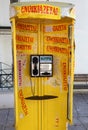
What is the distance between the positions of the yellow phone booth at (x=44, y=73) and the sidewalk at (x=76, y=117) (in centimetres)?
115

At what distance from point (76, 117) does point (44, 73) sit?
8.46 ft

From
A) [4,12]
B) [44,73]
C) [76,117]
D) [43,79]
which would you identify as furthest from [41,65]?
[4,12]

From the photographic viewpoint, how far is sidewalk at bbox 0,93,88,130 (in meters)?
7.48

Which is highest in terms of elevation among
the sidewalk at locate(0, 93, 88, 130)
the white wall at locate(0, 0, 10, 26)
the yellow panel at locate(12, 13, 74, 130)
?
the white wall at locate(0, 0, 10, 26)

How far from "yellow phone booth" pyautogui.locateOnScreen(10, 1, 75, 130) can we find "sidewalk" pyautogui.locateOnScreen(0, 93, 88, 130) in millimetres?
1151

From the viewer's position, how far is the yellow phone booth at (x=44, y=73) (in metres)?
6.07

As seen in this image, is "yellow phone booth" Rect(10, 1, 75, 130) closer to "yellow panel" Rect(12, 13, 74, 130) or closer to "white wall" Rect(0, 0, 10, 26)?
"yellow panel" Rect(12, 13, 74, 130)

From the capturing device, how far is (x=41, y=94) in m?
6.30

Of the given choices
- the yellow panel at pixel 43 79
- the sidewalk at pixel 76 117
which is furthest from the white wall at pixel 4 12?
the yellow panel at pixel 43 79

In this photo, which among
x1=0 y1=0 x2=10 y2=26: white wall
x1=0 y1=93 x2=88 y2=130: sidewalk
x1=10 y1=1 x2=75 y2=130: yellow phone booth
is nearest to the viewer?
x1=10 y1=1 x2=75 y2=130: yellow phone booth

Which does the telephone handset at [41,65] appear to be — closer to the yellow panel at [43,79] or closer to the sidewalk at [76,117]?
A: the yellow panel at [43,79]

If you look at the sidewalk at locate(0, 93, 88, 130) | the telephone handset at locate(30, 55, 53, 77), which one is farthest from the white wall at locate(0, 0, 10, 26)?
the telephone handset at locate(30, 55, 53, 77)

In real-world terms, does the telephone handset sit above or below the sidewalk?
above

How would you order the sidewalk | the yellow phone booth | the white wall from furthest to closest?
the white wall → the sidewalk → the yellow phone booth
